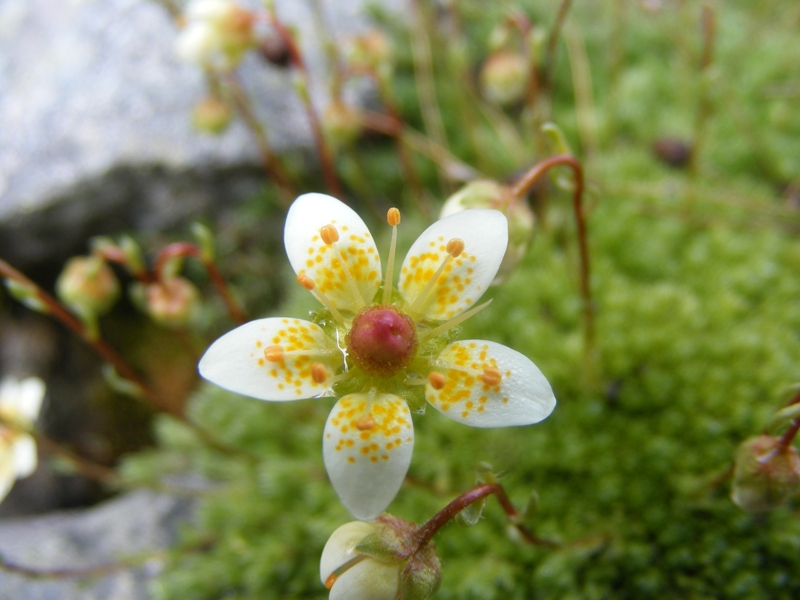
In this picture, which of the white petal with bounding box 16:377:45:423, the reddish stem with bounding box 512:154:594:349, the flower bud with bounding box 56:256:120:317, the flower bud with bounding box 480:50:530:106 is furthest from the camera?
the flower bud with bounding box 480:50:530:106

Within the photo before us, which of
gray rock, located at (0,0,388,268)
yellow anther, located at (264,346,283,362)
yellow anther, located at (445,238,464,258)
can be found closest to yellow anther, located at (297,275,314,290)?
yellow anther, located at (264,346,283,362)

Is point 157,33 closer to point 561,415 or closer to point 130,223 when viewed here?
point 130,223

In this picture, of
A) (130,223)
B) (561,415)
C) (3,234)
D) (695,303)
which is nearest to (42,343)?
(3,234)

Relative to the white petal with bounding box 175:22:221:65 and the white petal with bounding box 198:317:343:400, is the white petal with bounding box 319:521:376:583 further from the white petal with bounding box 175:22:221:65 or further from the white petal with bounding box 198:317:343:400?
the white petal with bounding box 175:22:221:65

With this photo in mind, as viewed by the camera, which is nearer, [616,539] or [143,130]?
[616,539]

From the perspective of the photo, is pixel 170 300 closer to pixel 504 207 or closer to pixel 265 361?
pixel 265 361

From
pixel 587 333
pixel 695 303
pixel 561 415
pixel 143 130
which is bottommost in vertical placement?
pixel 561 415

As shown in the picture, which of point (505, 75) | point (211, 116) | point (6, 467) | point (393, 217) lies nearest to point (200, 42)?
point (211, 116)
